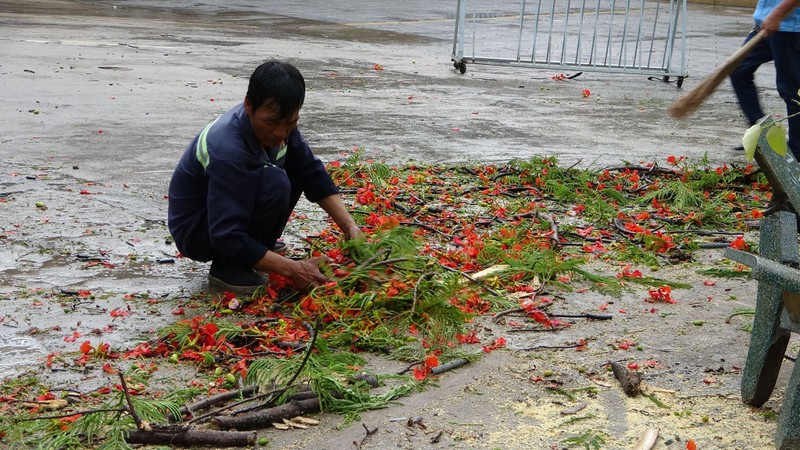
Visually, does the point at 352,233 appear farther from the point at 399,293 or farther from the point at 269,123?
the point at 269,123

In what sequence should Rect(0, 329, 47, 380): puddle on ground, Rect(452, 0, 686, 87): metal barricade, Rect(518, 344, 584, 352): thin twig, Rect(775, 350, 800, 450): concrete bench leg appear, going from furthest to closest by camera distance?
Rect(452, 0, 686, 87): metal barricade
Rect(518, 344, 584, 352): thin twig
Rect(0, 329, 47, 380): puddle on ground
Rect(775, 350, 800, 450): concrete bench leg

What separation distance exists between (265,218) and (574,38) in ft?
43.9

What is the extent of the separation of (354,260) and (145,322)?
1023 mm

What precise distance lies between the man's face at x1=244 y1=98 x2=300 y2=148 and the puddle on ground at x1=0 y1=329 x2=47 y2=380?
4.44ft

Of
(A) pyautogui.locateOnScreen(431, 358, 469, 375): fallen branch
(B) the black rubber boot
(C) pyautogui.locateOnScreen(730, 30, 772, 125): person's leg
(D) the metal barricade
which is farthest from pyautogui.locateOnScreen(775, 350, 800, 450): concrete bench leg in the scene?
(D) the metal barricade

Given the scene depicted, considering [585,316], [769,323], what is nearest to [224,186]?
[585,316]

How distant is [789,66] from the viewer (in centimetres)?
754

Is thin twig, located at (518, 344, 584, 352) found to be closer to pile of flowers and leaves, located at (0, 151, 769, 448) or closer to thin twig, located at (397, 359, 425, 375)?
pile of flowers and leaves, located at (0, 151, 769, 448)

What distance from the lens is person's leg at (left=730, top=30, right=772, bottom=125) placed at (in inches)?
309

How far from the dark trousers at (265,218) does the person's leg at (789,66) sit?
14.3 feet

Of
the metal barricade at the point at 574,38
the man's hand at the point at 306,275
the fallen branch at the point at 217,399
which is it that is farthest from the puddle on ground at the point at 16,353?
the metal barricade at the point at 574,38

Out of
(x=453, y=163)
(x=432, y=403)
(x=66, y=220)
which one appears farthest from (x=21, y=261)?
(x=453, y=163)

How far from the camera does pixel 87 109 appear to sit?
30.4 ft

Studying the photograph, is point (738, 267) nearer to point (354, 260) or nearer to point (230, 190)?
point (354, 260)
